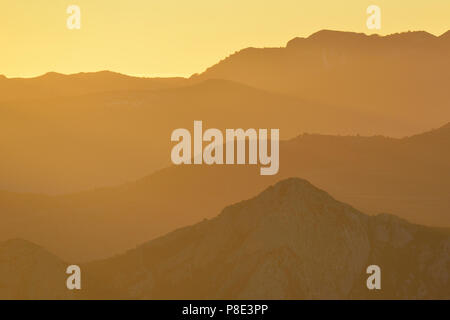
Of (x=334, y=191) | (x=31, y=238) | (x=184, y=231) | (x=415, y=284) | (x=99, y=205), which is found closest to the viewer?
(x=415, y=284)

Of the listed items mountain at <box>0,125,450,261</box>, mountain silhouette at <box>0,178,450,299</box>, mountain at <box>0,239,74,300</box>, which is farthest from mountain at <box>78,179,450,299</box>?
mountain at <box>0,125,450,261</box>

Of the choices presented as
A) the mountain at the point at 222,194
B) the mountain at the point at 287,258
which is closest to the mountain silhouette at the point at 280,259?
the mountain at the point at 287,258

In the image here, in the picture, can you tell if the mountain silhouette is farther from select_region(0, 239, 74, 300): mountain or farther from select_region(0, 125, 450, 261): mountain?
select_region(0, 125, 450, 261): mountain

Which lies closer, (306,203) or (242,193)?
(306,203)

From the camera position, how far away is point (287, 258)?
81.9m

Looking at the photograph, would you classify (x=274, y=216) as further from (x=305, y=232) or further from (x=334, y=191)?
(x=334, y=191)

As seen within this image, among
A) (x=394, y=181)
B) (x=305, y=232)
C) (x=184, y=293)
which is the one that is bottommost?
(x=184, y=293)

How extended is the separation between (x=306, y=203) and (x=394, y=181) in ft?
200

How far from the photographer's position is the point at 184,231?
302 ft

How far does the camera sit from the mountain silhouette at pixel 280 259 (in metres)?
80.1

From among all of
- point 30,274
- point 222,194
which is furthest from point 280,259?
point 222,194

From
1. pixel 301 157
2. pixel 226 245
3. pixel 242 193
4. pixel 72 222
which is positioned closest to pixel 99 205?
pixel 72 222

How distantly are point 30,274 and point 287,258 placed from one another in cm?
2415

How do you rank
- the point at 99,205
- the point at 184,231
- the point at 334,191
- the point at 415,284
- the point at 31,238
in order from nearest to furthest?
1. the point at 415,284
2. the point at 184,231
3. the point at 31,238
4. the point at 334,191
5. the point at 99,205
